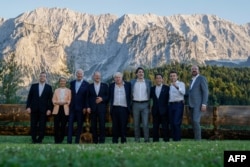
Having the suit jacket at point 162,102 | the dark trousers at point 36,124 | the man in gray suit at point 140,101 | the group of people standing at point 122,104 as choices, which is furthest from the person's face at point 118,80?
the dark trousers at point 36,124

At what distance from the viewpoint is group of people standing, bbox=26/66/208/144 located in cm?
1296

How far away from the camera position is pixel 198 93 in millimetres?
12852

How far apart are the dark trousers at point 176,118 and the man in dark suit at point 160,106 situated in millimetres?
243

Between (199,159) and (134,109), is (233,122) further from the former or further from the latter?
(199,159)

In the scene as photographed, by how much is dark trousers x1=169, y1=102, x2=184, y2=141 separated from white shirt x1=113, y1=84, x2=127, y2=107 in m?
1.40

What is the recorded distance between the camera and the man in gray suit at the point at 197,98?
41.9 feet

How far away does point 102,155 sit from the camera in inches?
268

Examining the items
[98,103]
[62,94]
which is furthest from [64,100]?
[98,103]

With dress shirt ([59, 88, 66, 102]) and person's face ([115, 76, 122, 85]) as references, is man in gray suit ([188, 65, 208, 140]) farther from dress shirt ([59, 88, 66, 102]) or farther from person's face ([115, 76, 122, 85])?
dress shirt ([59, 88, 66, 102])

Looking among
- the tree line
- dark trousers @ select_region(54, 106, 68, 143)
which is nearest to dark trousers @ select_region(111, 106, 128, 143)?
dark trousers @ select_region(54, 106, 68, 143)

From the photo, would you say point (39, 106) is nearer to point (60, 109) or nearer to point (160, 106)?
point (60, 109)

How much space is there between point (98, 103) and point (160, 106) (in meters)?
1.87

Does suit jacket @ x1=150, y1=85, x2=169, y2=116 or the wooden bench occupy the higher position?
suit jacket @ x1=150, y1=85, x2=169, y2=116

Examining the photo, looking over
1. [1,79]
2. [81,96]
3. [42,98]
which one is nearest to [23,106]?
[42,98]
